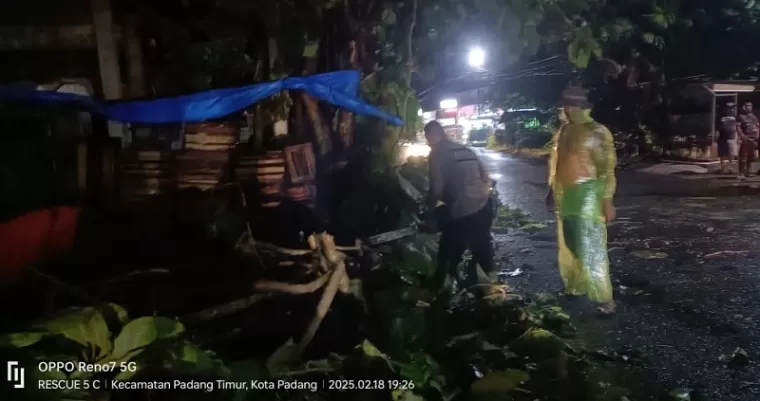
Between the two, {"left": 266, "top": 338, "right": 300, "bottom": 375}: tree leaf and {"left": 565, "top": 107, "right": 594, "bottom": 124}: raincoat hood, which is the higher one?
{"left": 565, "top": 107, "right": 594, "bottom": 124}: raincoat hood

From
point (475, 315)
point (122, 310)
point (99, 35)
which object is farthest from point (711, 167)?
point (122, 310)

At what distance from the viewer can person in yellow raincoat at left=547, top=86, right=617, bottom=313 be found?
5.81m

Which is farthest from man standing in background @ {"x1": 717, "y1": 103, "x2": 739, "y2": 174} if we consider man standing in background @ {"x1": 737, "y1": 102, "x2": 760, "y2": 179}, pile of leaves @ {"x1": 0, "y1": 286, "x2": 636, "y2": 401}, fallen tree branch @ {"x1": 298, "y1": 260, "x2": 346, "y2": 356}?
fallen tree branch @ {"x1": 298, "y1": 260, "x2": 346, "y2": 356}

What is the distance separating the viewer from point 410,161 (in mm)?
10023

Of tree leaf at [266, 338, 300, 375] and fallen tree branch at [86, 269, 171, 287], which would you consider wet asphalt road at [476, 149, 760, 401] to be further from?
fallen tree branch at [86, 269, 171, 287]

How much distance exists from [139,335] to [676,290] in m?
5.51

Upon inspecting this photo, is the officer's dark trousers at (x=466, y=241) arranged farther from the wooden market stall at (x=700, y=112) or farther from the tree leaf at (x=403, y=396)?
the wooden market stall at (x=700, y=112)

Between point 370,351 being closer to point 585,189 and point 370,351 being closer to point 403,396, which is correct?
point 403,396

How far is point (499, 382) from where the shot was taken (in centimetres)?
402

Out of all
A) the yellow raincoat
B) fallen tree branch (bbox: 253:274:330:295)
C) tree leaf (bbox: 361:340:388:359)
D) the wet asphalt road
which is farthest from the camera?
the yellow raincoat

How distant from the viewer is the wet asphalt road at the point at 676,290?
4.72 metres

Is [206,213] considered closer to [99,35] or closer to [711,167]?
[99,35]

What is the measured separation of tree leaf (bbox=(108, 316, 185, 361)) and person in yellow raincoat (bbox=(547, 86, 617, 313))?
12.1 feet

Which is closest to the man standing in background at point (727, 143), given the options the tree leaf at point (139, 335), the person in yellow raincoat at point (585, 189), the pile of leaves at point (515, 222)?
the pile of leaves at point (515, 222)
